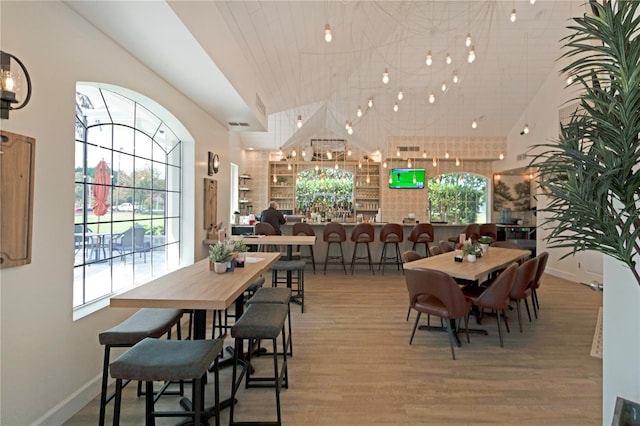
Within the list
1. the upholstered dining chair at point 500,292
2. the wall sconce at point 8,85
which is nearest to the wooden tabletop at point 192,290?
the wall sconce at point 8,85

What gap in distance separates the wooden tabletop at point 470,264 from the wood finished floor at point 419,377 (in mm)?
771

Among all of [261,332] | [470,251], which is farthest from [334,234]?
[261,332]

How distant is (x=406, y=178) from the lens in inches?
397

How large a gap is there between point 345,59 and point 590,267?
5922 mm

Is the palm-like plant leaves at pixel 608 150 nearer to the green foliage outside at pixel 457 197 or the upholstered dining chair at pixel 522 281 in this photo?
the upholstered dining chair at pixel 522 281

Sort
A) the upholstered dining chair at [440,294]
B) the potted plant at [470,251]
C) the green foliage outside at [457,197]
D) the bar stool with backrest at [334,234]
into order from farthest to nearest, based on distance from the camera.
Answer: the green foliage outside at [457,197]
the bar stool with backrest at [334,234]
the potted plant at [470,251]
the upholstered dining chair at [440,294]

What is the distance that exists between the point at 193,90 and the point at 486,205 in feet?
29.7

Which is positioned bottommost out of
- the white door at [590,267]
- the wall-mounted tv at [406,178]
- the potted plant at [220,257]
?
the white door at [590,267]

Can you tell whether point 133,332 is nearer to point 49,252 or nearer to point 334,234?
point 49,252

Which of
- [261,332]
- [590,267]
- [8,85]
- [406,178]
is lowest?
[590,267]

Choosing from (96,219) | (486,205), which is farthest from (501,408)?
(486,205)

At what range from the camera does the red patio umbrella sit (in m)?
3.16

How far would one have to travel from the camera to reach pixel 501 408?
2.57 m

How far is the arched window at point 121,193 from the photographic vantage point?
3.00m
